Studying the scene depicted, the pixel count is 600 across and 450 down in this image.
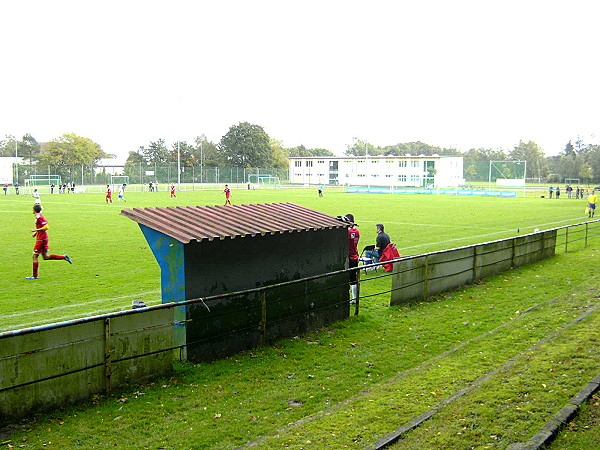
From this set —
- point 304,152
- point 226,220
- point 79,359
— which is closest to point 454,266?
point 226,220

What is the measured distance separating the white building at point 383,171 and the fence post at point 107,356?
258 ft

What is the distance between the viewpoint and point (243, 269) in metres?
9.28

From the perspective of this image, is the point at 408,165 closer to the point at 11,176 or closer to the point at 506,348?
the point at 11,176

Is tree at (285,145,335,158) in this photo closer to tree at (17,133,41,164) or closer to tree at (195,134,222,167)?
tree at (195,134,222,167)

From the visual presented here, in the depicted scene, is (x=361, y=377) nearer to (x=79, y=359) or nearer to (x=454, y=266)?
(x=79, y=359)

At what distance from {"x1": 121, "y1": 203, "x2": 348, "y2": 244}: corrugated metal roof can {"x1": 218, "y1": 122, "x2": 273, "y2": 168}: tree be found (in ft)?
341

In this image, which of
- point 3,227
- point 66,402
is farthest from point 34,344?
point 3,227

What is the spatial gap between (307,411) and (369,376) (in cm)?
156

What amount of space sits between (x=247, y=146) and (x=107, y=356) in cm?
10875

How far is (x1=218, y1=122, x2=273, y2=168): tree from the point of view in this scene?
375 feet

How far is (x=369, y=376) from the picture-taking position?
8.06 m

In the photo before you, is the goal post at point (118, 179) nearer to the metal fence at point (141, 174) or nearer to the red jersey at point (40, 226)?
the metal fence at point (141, 174)

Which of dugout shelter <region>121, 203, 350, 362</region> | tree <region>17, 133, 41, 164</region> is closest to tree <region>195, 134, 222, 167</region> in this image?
tree <region>17, 133, 41, 164</region>

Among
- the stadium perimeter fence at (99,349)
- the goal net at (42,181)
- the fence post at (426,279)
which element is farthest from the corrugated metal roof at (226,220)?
the goal net at (42,181)
